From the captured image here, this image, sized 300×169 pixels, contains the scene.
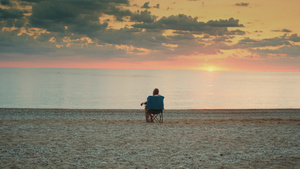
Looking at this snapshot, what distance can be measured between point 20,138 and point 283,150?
9831 mm

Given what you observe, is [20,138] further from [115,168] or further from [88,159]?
[115,168]

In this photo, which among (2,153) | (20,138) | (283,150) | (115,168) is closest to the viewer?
(115,168)

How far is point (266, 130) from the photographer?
44.5 feet

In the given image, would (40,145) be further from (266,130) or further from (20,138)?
(266,130)

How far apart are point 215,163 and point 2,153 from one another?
6.47 metres

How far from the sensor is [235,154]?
883 centimetres

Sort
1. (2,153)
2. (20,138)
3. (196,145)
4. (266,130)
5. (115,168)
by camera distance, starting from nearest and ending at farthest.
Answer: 1. (115,168)
2. (2,153)
3. (196,145)
4. (20,138)
5. (266,130)

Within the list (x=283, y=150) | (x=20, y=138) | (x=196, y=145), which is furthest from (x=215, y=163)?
(x=20, y=138)

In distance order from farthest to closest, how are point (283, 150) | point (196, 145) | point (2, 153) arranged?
1. point (196, 145)
2. point (283, 150)
3. point (2, 153)

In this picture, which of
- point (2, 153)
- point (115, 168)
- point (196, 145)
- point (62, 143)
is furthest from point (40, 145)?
point (196, 145)

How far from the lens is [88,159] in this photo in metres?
8.14

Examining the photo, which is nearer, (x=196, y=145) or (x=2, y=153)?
(x=2, y=153)

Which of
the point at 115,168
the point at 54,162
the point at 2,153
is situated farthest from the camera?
the point at 2,153

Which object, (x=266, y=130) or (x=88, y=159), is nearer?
(x=88, y=159)
